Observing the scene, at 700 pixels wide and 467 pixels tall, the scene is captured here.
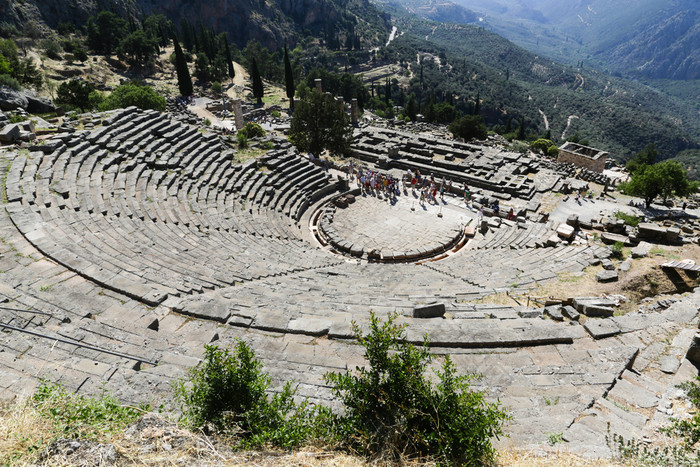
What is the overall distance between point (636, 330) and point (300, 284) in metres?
10.1

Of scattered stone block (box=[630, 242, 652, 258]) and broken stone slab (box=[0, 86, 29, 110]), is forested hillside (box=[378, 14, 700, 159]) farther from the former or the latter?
broken stone slab (box=[0, 86, 29, 110])

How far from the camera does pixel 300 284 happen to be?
13695 millimetres

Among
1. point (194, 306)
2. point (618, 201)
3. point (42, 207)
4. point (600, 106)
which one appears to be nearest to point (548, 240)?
point (618, 201)

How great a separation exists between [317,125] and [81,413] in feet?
93.9

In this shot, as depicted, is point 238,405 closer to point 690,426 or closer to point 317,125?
point 690,426

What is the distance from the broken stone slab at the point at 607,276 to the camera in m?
13.4

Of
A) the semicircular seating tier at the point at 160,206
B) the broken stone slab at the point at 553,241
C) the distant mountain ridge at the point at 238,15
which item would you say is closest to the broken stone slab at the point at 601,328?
the semicircular seating tier at the point at 160,206

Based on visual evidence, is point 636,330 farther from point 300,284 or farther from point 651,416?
point 300,284

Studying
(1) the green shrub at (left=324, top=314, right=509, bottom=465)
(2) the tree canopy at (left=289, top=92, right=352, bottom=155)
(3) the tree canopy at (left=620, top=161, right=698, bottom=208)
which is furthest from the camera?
(2) the tree canopy at (left=289, top=92, right=352, bottom=155)

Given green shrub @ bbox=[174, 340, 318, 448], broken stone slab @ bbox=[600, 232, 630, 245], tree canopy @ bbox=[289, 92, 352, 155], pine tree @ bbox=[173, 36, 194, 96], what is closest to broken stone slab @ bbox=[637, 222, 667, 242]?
broken stone slab @ bbox=[600, 232, 630, 245]

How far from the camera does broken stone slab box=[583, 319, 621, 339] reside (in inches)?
362

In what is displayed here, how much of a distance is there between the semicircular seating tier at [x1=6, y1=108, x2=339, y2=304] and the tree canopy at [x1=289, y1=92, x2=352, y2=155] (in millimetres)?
3468

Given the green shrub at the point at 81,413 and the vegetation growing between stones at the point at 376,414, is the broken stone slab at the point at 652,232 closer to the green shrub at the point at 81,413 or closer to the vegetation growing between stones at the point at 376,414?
the vegetation growing between stones at the point at 376,414

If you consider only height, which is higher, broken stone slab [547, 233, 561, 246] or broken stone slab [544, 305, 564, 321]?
broken stone slab [544, 305, 564, 321]
